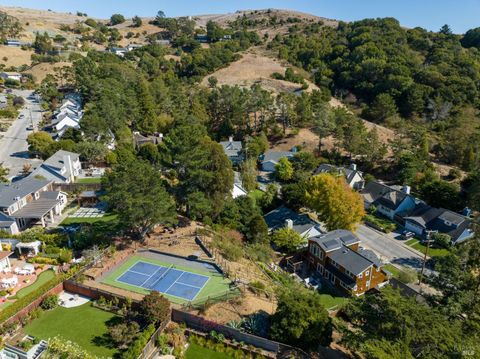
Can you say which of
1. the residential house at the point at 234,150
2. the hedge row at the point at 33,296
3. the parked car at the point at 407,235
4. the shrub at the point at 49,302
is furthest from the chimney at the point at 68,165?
the parked car at the point at 407,235

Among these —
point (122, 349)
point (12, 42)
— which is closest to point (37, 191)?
point (122, 349)

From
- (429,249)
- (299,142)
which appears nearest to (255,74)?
(299,142)

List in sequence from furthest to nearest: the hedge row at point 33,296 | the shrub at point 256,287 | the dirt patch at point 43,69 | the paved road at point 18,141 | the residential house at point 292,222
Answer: the dirt patch at point 43,69, the paved road at point 18,141, the residential house at point 292,222, the shrub at point 256,287, the hedge row at point 33,296

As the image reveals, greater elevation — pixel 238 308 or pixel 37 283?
pixel 238 308

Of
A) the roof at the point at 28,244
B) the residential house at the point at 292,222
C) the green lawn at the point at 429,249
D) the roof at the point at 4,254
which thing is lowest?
the green lawn at the point at 429,249

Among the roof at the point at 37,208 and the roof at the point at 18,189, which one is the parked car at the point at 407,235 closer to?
the roof at the point at 37,208

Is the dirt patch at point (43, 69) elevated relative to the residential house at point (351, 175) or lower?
elevated

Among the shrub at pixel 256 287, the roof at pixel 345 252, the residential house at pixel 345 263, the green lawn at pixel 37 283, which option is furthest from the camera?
the roof at pixel 345 252

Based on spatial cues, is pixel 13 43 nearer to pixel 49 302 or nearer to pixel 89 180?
pixel 89 180
